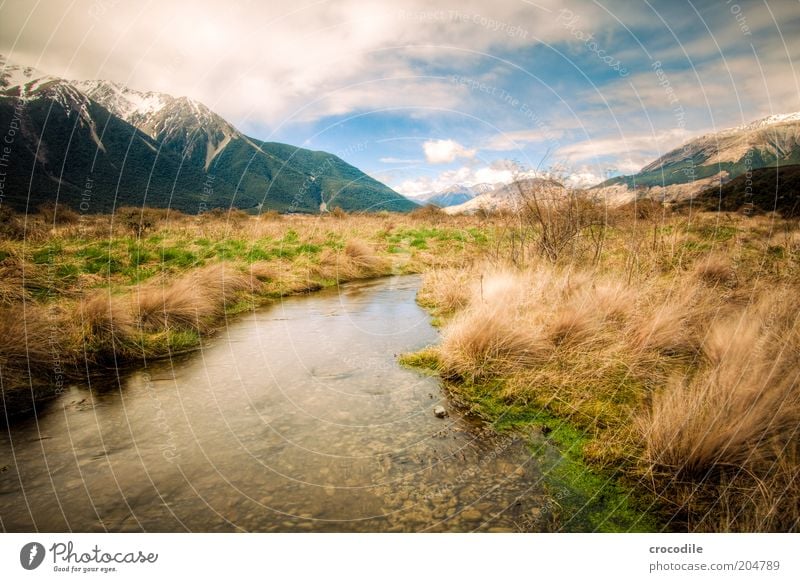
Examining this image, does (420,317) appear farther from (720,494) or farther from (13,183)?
(13,183)

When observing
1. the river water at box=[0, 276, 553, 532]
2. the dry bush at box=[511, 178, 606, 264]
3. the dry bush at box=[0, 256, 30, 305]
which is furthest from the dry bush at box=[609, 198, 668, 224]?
the dry bush at box=[0, 256, 30, 305]

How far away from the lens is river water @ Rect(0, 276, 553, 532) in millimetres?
2504

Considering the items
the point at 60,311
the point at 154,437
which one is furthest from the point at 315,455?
the point at 60,311

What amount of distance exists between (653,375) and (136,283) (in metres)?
10.0

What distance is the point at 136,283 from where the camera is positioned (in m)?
8.71

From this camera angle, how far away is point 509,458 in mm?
3109

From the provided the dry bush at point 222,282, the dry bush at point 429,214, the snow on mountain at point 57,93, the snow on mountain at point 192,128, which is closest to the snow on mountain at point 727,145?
the dry bush at point 222,282

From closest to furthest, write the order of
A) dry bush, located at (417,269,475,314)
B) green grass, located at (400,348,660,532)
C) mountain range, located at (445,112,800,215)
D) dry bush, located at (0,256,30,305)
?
green grass, located at (400,348,660,532), dry bush, located at (0,256,30,305), dry bush, located at (417,269,475,314), mountain range, located at (445,112,800,215)

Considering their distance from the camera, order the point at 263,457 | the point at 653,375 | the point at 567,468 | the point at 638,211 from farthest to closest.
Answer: the point at 638,211, the point at 653,375, the point at 263,457, the point at 567,468

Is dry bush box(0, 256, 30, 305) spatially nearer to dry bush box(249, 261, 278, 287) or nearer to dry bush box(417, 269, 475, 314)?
dry bush box(249, 261, 278, 287)

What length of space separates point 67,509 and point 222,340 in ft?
13.5

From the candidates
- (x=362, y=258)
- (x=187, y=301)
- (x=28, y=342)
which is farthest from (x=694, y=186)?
(x=28, y=342)

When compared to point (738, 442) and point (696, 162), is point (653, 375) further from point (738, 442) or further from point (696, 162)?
point (696, 162)

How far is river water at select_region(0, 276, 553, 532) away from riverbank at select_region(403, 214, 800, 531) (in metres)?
0.65
